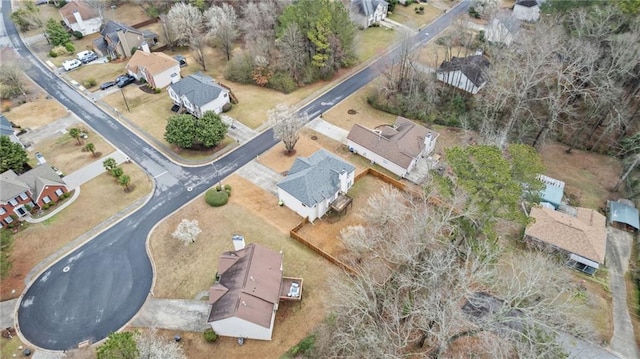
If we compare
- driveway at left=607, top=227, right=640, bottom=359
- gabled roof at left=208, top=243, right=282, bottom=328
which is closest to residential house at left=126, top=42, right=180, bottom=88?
gabled roof at left=208, top=243, right=282, bottom=328

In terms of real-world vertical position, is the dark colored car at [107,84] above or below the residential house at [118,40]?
below

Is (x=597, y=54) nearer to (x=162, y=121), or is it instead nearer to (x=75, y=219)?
(x=162, y=121)

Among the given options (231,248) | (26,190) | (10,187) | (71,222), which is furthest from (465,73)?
(10,187)

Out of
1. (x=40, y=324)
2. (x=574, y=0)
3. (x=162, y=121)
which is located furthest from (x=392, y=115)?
(x=40, y=324)

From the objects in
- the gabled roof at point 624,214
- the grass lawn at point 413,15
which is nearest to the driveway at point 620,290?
the gabled roof at point 624,214

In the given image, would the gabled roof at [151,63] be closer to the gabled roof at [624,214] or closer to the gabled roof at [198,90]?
the gabled roof at [198,90]

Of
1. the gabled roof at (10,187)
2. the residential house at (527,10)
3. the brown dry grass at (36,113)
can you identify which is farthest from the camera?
the residential house at (527,10)

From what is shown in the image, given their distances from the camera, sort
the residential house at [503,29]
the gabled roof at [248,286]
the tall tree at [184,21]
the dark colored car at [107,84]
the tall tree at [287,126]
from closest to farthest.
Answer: the gabled roof at [248,286] < the tall tree at [287,126] < the residential house at [503,29] < the dark colored car at [107,84] < the tall tree at [184,21]
